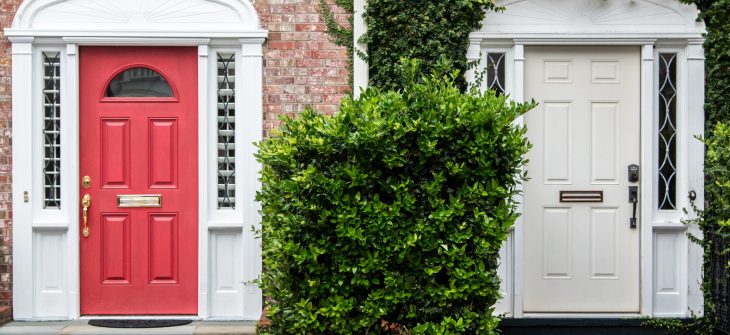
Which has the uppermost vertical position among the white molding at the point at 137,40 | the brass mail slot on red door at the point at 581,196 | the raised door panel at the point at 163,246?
the white molding at the point at 137,40

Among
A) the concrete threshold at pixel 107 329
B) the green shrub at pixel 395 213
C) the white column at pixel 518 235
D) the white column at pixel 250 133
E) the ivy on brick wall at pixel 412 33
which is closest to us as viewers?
the green shrub at pixel 395 213

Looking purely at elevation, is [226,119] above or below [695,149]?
above

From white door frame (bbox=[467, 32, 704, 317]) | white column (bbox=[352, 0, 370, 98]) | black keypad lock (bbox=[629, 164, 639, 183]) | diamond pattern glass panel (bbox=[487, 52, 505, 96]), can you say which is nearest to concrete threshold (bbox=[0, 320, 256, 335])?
white column (bbox=[352, 0, 370, 98])

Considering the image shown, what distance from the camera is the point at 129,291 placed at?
24.6 ft

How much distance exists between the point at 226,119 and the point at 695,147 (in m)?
3.83

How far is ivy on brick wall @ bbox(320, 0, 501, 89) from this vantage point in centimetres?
709

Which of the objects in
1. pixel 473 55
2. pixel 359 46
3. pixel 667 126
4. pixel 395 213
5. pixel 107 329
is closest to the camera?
pixel 395 213

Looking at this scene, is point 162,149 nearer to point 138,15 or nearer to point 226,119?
point 226,119

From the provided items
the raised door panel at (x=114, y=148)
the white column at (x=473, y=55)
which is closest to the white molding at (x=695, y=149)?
the white column at (x=473, y=55)

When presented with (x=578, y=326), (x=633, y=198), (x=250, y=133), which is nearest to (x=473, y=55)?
(x=633, y=198)

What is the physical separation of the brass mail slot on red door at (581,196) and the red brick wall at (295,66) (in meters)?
1.96

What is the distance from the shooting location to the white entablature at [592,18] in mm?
7293

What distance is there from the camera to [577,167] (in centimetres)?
738

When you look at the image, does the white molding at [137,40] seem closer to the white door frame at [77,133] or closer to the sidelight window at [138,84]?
the white door frame at [77,133]
